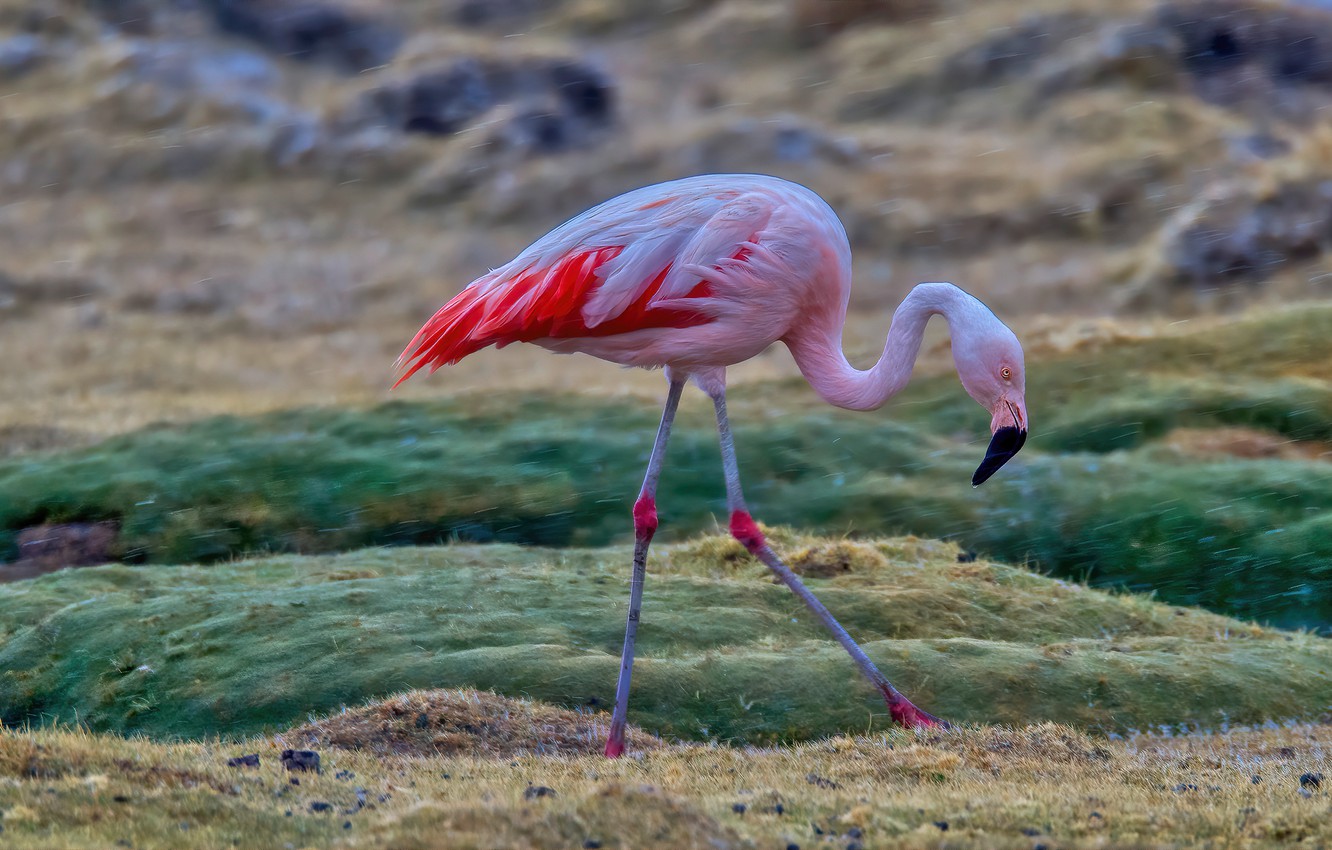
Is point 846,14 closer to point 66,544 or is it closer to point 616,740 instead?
point 66,544

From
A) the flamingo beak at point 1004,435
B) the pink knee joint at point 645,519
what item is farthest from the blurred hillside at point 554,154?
the flamingo beak at point 1004,435

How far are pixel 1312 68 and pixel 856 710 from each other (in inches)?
2215

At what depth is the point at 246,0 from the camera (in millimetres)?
64688

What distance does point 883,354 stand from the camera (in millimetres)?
10070

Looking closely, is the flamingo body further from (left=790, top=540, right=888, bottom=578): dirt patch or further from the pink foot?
(left=790, top=540, right=888, bottom=578): dirt patch

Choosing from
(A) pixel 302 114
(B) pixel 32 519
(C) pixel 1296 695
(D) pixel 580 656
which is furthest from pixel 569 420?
(A) pixel 302 114

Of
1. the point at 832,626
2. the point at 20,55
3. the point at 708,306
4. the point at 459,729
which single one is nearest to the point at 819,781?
the point at 832,626

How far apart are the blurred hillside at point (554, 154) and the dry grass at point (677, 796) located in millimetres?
24911

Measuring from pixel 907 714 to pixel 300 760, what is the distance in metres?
4.49

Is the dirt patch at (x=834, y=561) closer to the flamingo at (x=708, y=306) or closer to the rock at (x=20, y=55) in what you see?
the flamingo at (x=708, y=306)

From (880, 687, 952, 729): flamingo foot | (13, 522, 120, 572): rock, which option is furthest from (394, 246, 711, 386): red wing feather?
(13, 522, 120, 572): rock

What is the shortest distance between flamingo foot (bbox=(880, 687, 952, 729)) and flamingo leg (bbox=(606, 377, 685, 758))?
1.98m

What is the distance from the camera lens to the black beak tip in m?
9.59

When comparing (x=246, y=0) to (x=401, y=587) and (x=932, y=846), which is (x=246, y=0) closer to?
(x=401, y=587)
